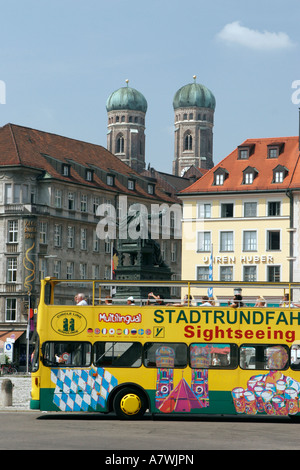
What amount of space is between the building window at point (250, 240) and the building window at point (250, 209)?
57.8 inches

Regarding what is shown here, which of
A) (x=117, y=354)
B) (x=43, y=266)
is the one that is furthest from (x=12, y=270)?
(x=117, y=354)

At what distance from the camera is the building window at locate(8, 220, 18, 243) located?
86.6m

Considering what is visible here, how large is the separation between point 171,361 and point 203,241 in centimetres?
5620

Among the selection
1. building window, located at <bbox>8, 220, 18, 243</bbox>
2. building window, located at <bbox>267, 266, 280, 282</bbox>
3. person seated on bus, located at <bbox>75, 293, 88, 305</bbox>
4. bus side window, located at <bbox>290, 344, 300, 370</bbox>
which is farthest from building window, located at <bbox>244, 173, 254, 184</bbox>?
person seated on bus, located at <bbox>75, 293, 88, 305</bbox>

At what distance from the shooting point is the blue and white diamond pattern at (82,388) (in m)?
25.7

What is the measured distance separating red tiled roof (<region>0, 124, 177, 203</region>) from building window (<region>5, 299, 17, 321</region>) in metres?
11.7

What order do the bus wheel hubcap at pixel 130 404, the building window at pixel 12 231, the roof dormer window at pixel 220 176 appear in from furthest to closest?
1. the building window at pixel 12 231
2. the roof dormer window at pixel 220 176
3. the bus wheel hubcap at pixel 130 404

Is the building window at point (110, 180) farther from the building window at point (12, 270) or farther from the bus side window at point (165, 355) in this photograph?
the bus side window at point (165, 355)

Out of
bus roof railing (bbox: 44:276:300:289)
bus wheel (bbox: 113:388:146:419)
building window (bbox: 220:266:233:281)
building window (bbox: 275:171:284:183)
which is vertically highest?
building window (bbox: 275:171:284:183)

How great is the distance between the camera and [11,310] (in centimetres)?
8481

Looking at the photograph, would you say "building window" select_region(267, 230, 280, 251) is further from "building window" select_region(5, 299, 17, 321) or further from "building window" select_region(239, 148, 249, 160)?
"building window" select_region(5, 299, 17, 321)

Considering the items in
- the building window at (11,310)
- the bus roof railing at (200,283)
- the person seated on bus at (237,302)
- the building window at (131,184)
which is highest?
the building window at (131,184)

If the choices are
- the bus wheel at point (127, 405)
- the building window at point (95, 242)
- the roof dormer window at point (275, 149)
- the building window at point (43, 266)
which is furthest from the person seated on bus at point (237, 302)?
the building window at point (95, 242)
